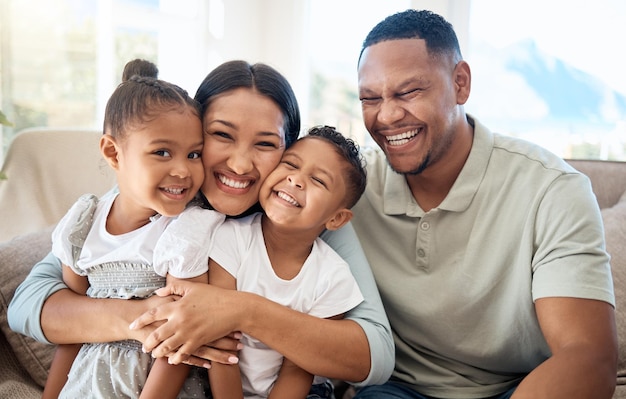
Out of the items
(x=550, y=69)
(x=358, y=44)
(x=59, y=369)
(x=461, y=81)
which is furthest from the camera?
(x=358, y=44)

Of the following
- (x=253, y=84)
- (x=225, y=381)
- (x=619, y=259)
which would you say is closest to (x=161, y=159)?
(x=253, y=84)

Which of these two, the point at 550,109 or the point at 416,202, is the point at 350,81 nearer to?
the point at 550,109

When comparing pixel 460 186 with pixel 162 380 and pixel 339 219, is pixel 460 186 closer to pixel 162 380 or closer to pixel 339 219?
pixel 339 219

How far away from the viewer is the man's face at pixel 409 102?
5.60ft

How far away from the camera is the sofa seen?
1.66m

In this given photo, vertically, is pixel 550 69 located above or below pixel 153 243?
above

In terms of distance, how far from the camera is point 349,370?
4.65 ft

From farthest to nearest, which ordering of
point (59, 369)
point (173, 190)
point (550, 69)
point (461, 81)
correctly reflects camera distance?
point (550, 69)
point (461, 81)
point (59, 369)
point (173, 190)

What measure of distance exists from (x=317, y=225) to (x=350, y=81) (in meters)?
3.38

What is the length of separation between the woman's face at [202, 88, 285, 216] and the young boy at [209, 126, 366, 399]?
2.0 inches

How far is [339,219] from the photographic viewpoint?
1613mm

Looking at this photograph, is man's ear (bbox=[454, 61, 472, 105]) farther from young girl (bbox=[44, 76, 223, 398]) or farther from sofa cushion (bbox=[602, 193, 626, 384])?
young girl (bbox=[44, 76, 223, 398])

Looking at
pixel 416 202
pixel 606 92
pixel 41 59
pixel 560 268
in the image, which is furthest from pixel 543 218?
pixel 41 59

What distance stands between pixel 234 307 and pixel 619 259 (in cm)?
125
